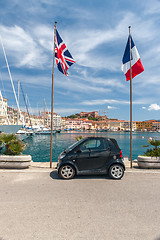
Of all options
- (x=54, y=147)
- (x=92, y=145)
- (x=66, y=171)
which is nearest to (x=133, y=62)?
(x=92, y=145)

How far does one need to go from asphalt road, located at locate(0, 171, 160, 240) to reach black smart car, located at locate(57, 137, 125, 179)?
335 mm

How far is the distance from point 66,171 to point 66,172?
0.04 meters

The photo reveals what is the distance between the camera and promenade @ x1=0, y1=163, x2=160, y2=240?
3081mm

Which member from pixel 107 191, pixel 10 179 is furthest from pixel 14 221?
pixel 10 179

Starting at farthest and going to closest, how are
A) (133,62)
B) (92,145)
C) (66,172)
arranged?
(133,62)
(92,145)
(66,172)

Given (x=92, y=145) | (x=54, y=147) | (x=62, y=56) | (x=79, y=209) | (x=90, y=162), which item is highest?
(x=62, y=56)

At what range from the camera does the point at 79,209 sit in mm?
3992

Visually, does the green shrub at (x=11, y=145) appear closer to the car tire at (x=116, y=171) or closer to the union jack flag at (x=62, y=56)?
the union jack flag at (x=62, y=56)

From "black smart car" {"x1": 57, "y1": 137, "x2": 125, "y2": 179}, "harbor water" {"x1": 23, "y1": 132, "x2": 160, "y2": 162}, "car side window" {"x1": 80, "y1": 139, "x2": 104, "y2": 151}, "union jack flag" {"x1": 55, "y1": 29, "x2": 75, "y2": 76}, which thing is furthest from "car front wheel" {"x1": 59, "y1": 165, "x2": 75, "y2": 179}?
"union jack flag" {"x1": 55, "y1": 29, "x2": 75, "y2": 76}

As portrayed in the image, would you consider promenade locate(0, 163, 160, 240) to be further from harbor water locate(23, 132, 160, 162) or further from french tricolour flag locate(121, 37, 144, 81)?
french tricolour flag locate(121, 37, 144, 81)

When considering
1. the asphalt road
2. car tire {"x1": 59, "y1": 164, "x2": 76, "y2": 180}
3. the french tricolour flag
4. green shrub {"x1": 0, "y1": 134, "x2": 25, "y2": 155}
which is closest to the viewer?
the asphalt road

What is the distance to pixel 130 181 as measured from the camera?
629 cm

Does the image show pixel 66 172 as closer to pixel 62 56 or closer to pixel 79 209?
pixel 79 209

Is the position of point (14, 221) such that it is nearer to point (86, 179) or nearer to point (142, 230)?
point (142, 230)
